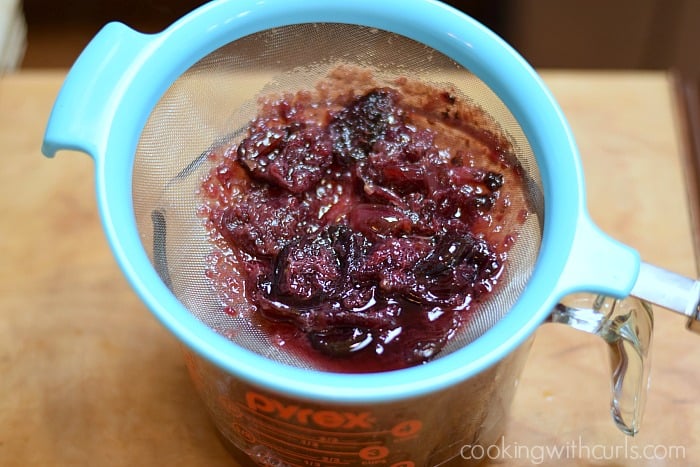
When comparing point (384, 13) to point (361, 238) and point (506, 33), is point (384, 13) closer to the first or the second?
point (361, 238)

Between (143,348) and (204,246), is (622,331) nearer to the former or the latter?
(204,246)

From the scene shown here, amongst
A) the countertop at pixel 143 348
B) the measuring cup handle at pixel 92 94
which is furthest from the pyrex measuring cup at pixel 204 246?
the countertop at pixel 143 348

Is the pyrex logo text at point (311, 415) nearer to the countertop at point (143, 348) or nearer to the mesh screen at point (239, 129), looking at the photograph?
the mesh screen at point (239, 129)

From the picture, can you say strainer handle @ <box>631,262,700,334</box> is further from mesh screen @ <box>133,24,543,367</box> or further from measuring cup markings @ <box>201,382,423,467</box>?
measuring cup markings @ <box>201,382,423,467</box>

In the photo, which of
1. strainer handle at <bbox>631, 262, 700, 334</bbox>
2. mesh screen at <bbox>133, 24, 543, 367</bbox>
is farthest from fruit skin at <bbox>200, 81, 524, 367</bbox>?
strainer handle at <bbox>631, 262, 700, 334</bbox>

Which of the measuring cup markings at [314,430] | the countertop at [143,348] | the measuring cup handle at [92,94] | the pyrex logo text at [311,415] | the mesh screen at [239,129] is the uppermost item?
the measuring cup handle at [92,94]

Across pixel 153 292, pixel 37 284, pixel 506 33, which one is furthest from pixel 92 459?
pixel 506 33

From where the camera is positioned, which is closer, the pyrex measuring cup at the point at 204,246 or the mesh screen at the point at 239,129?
the pyrex measuring cup at the point at 204,246

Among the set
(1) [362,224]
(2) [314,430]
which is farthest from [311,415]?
(1) [362,224]
